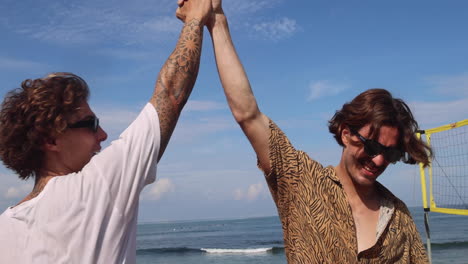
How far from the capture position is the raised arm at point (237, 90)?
7.36 ft

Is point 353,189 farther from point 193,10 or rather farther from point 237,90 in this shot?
point 193,10

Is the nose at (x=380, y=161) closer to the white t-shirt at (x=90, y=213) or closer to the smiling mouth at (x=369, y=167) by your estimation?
the smiling mouth at (x=369, y=167)

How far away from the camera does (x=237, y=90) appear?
2242 mm

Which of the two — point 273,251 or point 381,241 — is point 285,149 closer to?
point 381,241

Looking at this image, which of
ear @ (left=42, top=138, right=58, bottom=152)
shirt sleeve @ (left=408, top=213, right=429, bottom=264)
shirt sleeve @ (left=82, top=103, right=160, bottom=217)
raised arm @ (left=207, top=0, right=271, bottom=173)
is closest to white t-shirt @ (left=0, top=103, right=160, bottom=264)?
shirt sleeve @ (left=82, top=103, right=160, bottom=217)

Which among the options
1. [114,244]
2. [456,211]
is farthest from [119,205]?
[456,211]

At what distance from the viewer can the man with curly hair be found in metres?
1.65

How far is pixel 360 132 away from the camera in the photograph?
2551 mm

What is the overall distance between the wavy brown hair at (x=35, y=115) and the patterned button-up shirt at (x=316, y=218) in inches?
37.8

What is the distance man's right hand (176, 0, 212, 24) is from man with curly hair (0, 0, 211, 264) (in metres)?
0.10

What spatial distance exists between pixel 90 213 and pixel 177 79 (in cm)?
61

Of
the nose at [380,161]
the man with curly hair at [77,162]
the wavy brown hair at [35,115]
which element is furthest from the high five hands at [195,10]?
the nose at [380,161]

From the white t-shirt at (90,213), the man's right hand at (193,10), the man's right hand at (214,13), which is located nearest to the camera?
the white t-shirt at (90,213)

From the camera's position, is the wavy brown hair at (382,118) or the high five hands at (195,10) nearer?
the high five hands at (195,10)
